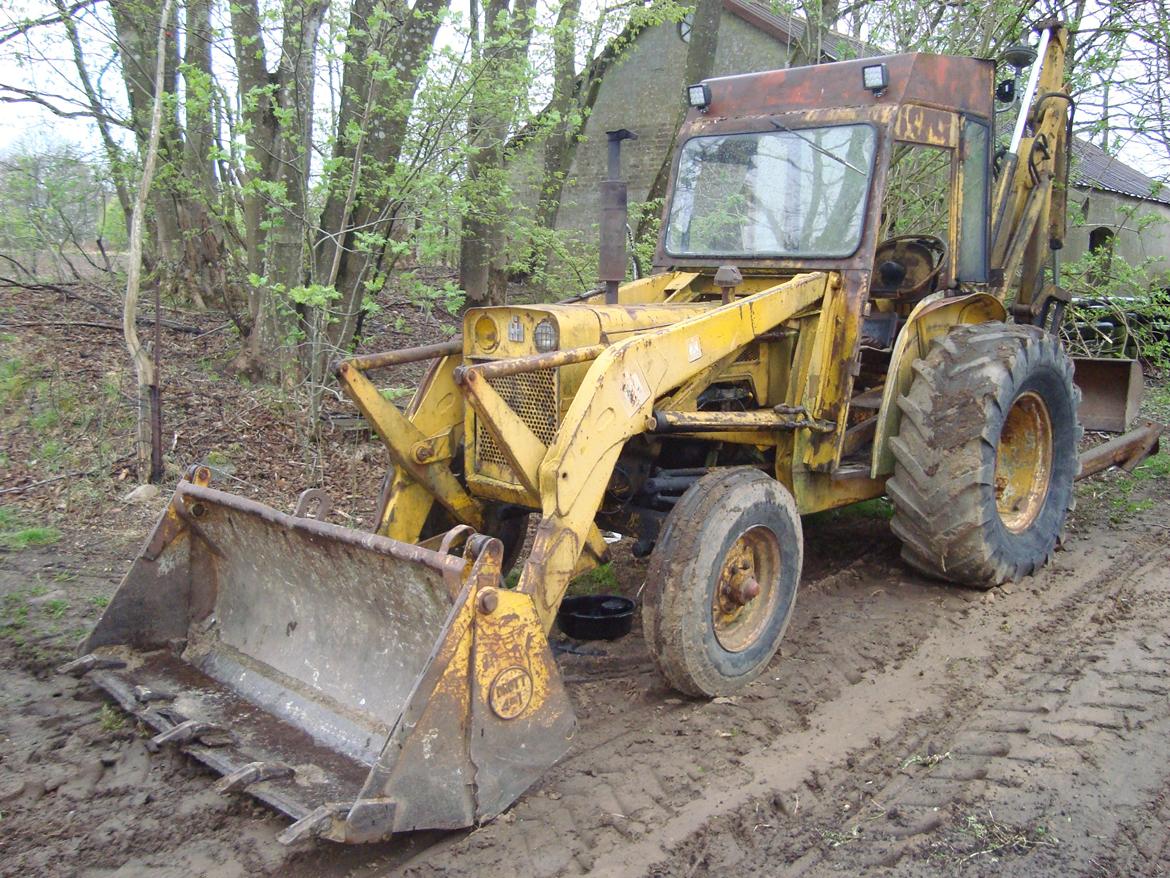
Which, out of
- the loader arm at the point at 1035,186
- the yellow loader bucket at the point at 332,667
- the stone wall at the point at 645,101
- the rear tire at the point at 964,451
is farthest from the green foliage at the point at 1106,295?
the stone wall at the point at 645,101

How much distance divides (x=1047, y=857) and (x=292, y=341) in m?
6.38

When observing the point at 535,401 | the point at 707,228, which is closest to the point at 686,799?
the point at 535,401

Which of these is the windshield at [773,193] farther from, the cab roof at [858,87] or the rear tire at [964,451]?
the rear tire at [964,451]

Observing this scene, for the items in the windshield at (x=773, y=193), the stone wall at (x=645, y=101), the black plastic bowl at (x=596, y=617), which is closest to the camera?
the black plastic bowl at (x=596, y=617)

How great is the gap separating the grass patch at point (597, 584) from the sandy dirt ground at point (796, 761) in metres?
0.09

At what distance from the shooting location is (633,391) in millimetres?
4008

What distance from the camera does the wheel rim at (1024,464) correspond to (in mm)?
Result: 5992

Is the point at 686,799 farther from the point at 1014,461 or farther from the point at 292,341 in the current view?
the point at 292,341

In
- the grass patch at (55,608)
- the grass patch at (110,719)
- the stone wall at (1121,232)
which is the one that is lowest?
the grass patch at (110,719)

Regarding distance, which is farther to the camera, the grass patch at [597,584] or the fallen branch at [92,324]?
the fallen branch at [92,324]

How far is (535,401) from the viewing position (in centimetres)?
438

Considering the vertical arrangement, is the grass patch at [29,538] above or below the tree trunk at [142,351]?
below

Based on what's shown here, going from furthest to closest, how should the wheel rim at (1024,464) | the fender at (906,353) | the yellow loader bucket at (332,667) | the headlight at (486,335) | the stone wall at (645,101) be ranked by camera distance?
the stone wall at (645,101), the wheel rim at (1024,464), the fender at (906,353), the headlight at (486,335), the yellow loader bucket at (332,667)

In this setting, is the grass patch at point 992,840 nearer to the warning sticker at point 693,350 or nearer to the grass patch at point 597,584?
the warning sticker at point 693,350
